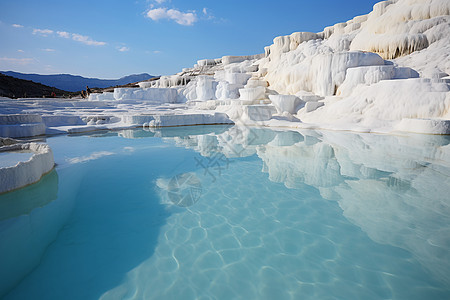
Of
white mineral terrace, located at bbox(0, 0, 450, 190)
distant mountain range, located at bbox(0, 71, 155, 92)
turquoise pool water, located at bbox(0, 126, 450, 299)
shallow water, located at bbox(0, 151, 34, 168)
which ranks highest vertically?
distant mountain range, located at bbox(0, 71, 155, 92)

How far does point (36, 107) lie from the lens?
1162cm

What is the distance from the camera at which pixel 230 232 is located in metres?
2.39

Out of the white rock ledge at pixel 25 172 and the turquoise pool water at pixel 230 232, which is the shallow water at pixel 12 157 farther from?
the turquoise pool water at pixel 230 232

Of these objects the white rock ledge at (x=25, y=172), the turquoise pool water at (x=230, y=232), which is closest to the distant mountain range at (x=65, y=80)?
the white rock ledge at (x=25, y=172)

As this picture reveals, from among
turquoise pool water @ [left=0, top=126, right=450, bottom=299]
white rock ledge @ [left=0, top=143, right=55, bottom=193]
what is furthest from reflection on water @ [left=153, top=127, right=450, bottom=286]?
white rock ledge @ [left=0, top=143, right=55, bottom=193]

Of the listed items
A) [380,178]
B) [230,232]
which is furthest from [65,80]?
[380,178]

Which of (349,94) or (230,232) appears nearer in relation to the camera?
(230,232)

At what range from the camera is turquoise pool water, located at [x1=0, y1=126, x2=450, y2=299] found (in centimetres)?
175

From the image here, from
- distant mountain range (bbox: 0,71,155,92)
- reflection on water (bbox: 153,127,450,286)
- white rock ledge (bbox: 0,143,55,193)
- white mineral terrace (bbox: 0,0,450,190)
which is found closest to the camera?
reflection on water (bbox: 153,127,450,286)

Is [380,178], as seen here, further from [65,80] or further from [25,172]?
[65,80]

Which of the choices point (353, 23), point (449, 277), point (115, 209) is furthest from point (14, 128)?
point (353, 23)

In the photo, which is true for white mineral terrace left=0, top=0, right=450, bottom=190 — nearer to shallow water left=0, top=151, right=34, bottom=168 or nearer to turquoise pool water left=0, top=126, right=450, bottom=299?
shallow water left=0, top=151, right=34, bottom=168

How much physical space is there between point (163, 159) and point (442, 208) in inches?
181

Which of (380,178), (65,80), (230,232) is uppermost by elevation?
(65,80)
